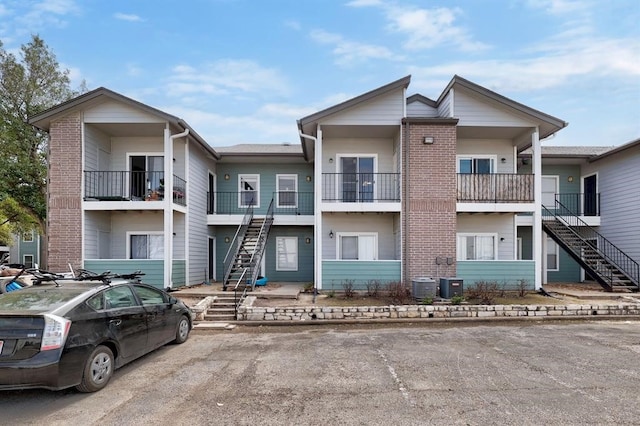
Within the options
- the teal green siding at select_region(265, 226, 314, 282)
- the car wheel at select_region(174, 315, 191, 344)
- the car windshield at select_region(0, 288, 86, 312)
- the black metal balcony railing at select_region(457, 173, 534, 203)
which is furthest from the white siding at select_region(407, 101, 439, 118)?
the car windshield at select_region(0, 288, 86, 312)

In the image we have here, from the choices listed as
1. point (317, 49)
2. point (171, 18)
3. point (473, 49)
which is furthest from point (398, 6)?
point (171, 18)

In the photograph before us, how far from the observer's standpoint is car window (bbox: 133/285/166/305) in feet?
21.2

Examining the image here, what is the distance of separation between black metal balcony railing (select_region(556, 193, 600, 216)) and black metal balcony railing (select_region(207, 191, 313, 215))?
423 inches

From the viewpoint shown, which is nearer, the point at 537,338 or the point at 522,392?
the point at 522,392

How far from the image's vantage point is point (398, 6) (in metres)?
12.9

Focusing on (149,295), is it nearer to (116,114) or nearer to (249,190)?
(116,114)

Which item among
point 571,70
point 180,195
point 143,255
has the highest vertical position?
point 571,70

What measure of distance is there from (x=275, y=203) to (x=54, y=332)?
12669 millimetres

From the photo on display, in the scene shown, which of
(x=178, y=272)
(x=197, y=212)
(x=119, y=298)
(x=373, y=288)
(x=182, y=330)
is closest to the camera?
(x=119, y=298)

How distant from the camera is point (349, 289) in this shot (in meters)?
12.2

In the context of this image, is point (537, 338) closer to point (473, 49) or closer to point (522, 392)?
point (522, 392)

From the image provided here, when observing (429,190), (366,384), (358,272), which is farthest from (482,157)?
(366,384)

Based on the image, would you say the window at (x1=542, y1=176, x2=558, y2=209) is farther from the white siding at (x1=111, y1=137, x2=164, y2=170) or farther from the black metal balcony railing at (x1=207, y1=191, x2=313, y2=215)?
the white siding at (x1=111, y1=137, x2=164, y2=170)

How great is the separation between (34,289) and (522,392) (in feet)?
22.8
